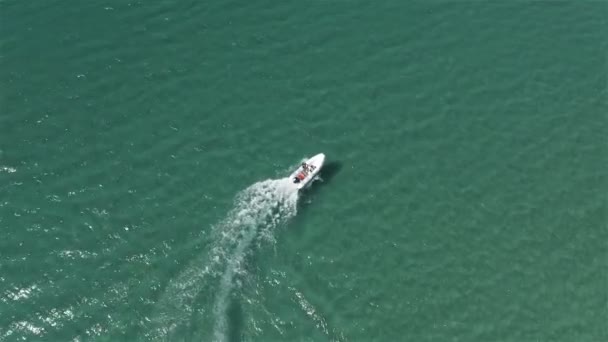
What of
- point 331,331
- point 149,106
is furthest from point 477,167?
point 149,106

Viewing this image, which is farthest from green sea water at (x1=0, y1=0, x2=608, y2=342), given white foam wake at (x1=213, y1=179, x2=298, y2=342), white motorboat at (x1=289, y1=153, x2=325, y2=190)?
white motorboat at (x1=289, y1=153, x2=325, y2=190)

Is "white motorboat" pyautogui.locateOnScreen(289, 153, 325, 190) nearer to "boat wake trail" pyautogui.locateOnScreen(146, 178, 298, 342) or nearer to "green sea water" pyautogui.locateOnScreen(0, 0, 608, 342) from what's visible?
"boat wake trail" pyautogui.locateOnScreen(146, 178, 298, 342)

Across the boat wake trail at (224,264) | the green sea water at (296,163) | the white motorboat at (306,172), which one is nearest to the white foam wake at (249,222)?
the boat wake trail at (224,264)

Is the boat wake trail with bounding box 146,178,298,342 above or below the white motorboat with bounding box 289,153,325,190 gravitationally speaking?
below

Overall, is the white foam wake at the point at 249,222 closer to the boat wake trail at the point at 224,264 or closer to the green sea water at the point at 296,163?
the boat wake trail at the point at 224,264

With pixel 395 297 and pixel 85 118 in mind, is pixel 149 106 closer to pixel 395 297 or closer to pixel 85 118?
pixel 85 118

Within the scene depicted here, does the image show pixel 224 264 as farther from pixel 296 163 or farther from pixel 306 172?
pixel 296 163
